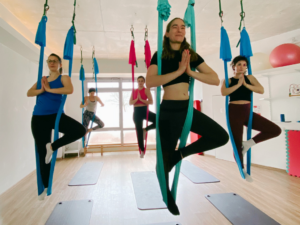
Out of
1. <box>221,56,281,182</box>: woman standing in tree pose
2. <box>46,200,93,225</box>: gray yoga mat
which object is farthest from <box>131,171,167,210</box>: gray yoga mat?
<box>221,56,281,182</box>: woman standing in tree pose

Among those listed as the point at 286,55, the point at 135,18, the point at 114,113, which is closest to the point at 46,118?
the point at 135,18

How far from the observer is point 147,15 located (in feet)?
10.6

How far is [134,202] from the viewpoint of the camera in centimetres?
278

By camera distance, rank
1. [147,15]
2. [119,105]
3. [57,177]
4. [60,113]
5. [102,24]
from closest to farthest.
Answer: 1. [60,113]
2. [147,15]
3. [102,24]
4. [57,177]
5. [119,105]

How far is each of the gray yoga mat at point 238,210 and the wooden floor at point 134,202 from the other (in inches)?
3.6

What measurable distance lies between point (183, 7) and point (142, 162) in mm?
3928

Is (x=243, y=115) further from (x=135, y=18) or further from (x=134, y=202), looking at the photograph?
(x=135, y=18)

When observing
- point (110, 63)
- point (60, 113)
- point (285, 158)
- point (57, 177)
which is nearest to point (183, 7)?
point (60, 113)

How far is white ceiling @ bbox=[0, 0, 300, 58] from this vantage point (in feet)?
9.57

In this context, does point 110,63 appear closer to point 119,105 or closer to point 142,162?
point 119,105

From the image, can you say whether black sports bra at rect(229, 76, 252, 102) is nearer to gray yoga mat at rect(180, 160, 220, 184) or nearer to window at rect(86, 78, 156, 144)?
gray yoga mat at rect(180, 160, 220, 184)

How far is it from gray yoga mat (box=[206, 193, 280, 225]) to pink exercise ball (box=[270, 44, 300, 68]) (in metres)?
2.68

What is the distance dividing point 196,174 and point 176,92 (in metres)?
3.17

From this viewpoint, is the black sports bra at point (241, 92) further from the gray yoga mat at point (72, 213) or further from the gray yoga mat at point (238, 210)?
the gray yoga mat at point (72, 213)
